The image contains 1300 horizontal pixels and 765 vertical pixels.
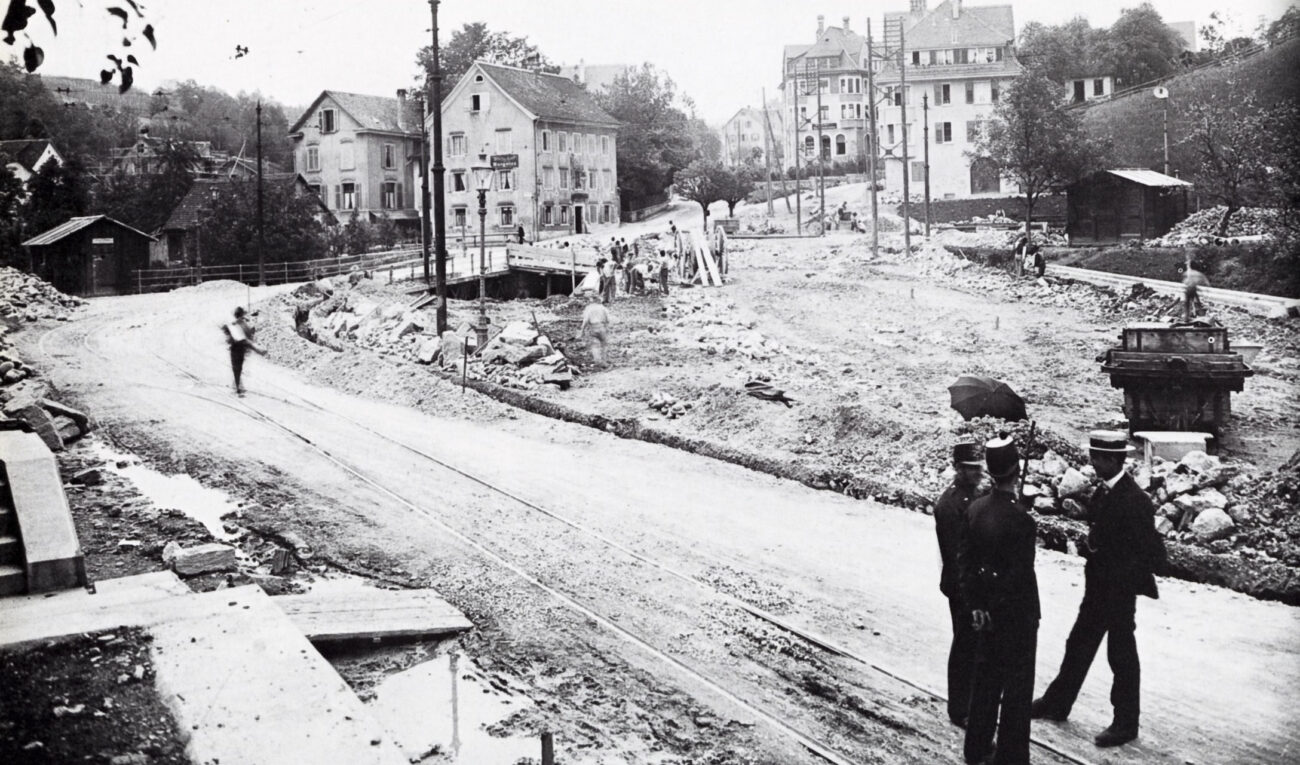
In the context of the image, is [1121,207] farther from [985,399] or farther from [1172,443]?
[985,399]

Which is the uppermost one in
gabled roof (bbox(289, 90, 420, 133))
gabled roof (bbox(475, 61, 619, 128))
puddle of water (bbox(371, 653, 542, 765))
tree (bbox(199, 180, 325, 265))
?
gabled roof (bbox(475, 61, 619, 128))

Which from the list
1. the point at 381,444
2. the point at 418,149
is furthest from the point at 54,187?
the point at 418,149

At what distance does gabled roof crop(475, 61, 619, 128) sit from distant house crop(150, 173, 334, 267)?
40.8ft

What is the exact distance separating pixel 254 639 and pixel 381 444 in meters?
8.29

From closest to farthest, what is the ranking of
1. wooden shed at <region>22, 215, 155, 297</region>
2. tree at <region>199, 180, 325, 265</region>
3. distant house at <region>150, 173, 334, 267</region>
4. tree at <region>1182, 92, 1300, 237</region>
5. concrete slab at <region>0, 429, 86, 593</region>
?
concrete slab at <region>0, 429, 86, 593</region>
tree at <region>1182, 92, 1300, 237</region>
wooden shed at <region>22, 215, 155, 297</region>
distant house at <region>150, 173, 334, 267</region>
tree at <region>199, 180, 325, 265</region>

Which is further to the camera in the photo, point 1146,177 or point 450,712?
point 1146,177

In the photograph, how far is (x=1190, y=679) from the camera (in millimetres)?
7199

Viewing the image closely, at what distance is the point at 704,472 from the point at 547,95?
139 feet

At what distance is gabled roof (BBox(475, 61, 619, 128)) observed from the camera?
48719mm

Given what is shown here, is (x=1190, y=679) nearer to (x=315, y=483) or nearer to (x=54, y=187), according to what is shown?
(x=315, y=483)

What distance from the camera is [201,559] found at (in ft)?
33.3

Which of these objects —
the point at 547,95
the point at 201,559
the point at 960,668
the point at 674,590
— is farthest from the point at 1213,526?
the point at 547,95

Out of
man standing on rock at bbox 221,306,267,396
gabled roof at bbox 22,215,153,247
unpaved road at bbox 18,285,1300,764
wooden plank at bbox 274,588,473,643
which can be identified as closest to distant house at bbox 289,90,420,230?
gabled roof at bbox 22,215,153,247

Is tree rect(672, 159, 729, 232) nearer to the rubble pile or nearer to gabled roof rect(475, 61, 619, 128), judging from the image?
gabled roof rect(475, 61, 619, 128)
